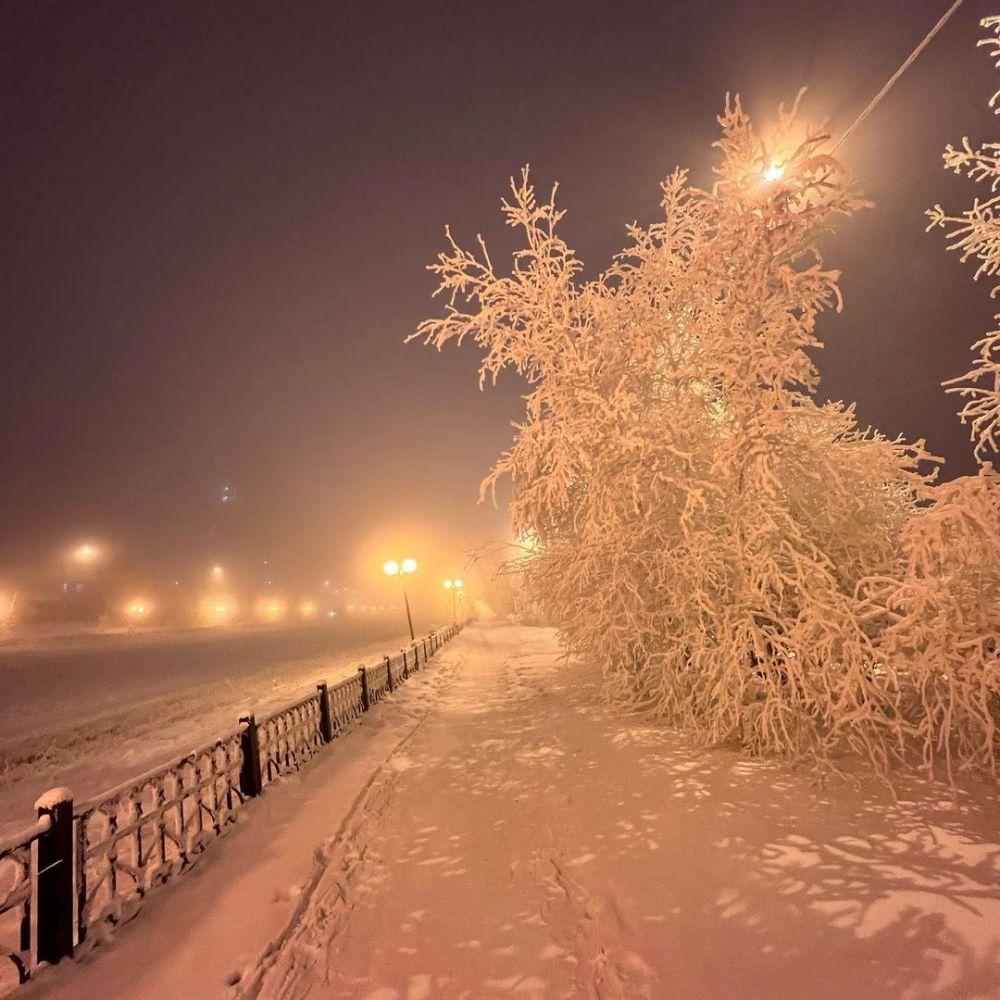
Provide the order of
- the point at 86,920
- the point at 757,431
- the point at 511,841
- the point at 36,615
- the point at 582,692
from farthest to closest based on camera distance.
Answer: the point at 36,615 → the point at 582,692 → the point at 757,431 → the point at 511,841 → the point at 86,920

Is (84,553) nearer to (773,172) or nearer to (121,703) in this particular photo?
(121,703)

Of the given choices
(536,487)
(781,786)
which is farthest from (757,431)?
(781,786)

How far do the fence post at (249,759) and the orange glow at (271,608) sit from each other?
83.2m

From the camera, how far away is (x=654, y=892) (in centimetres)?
408

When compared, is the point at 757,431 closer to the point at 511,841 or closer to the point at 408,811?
the point at 511,841

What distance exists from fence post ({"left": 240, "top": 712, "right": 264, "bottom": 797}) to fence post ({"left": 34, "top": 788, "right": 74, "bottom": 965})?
2776mm

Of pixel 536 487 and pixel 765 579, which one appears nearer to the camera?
pixel 765 579

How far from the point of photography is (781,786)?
234 inches

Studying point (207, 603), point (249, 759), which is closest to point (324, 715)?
point (249, 759)

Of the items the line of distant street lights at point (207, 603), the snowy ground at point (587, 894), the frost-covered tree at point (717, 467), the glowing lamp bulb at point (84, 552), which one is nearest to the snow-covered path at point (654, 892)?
the snowy ground at point (587, 894)

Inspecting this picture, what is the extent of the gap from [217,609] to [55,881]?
76305 millimetres

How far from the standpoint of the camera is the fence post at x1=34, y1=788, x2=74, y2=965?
3.53m

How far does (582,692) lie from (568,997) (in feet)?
28.8

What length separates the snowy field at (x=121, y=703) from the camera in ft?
29.6
